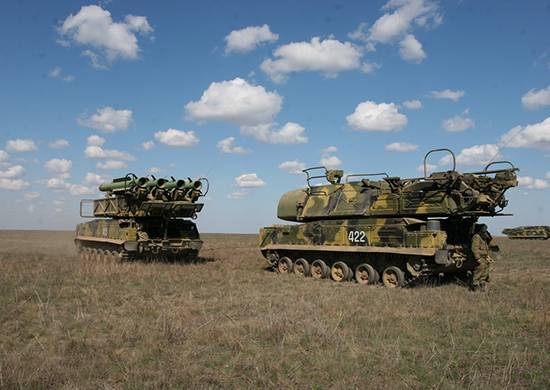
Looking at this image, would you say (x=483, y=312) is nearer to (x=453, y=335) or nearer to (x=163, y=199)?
(x=453, y=335)

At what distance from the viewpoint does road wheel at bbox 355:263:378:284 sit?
49.0 ft

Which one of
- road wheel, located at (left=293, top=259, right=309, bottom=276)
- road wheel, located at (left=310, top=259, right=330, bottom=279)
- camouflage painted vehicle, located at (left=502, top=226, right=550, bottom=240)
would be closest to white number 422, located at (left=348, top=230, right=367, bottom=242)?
road wheel, located at (left=310, top=259, right=330, bottom=279)

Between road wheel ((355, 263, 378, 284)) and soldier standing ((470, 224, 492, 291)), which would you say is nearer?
soldier standing ((470, 224, 492, 291))

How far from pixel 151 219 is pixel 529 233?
45.4m

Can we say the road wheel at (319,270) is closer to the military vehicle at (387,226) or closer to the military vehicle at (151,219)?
Answer: the military vehicle at (387,226)

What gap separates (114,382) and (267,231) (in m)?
13.0

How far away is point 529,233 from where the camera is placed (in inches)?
2127

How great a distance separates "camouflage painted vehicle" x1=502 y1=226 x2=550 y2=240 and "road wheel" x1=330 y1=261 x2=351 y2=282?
43.5 m

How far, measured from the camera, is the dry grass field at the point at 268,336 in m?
6.23

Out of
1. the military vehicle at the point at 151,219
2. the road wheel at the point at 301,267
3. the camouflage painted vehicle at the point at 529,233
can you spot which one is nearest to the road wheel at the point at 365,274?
the road wheel at the point at 301,267

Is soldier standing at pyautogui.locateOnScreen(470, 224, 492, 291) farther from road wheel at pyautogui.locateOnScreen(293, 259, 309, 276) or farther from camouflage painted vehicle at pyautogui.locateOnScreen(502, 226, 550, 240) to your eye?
camouflage painted vehicle at pyautogui.locateOnScreen(502, 226, 550, 240)

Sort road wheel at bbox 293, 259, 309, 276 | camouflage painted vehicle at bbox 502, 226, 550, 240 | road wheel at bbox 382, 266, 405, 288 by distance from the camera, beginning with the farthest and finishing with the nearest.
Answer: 1. camouflage painted vehicle at bbox 502, 226, 550, 240
2. road wheel at bbox 293, 259, 309, 276
3. road wheel at bbox 382, 266, 405, 288

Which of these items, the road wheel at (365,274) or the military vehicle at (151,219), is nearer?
the road wheel at (365,274)

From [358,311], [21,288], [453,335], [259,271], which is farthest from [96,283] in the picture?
[453,335]
